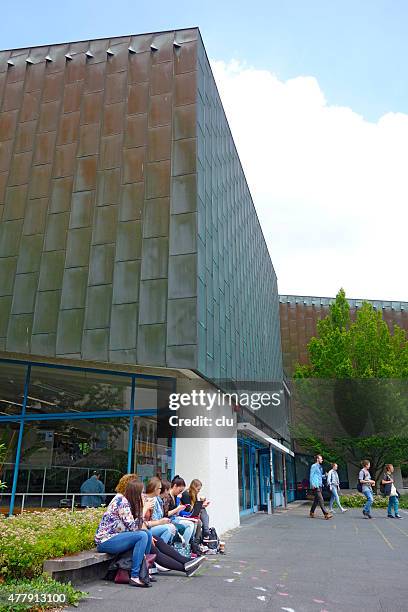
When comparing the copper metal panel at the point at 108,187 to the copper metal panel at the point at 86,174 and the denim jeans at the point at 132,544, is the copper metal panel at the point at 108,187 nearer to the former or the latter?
the copper metal panel at the point at 86,174

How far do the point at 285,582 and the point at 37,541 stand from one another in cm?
326

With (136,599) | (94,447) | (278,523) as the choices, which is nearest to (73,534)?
(136,599)

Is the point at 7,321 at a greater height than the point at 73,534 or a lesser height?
greater

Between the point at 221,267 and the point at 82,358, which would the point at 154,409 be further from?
the point at 221,267

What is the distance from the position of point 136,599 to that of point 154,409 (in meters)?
6.71

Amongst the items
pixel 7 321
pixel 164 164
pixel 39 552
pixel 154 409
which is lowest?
pixel 39 552

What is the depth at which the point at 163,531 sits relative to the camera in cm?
760

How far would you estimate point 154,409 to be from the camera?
40.8ft

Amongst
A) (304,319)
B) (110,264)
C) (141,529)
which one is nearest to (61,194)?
(110,264)

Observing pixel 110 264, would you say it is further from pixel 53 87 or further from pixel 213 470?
pixel 53 87

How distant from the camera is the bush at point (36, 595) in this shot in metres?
4.91

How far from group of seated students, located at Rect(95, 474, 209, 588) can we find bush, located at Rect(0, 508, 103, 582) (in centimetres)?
44

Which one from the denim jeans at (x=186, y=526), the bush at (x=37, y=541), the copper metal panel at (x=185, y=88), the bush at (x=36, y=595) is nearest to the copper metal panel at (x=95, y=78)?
the copper metal panel at (x=185, y=88)

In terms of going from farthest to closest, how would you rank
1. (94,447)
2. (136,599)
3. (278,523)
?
(278,523)
(94,447)
(136,599)
